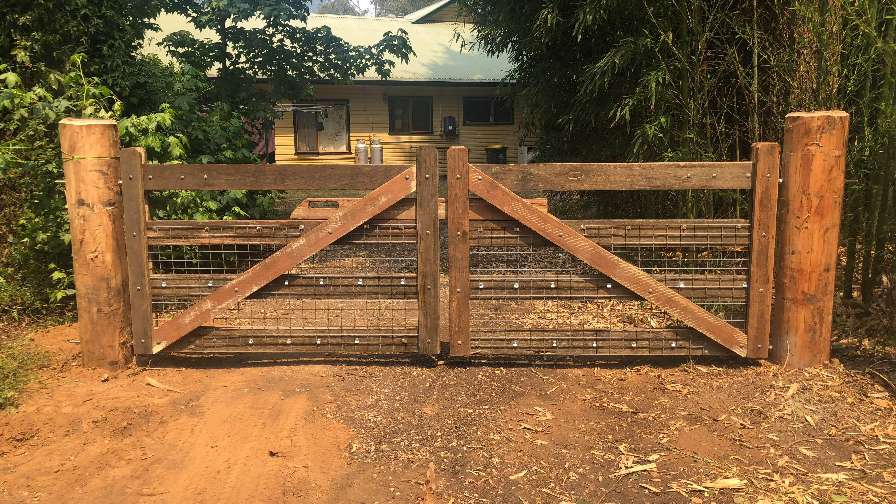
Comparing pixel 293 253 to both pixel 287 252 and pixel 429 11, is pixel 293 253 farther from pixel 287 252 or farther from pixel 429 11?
pixel 429 11

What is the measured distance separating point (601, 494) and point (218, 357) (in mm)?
3057

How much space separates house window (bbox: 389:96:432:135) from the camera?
21.0 m

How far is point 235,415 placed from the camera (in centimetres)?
417

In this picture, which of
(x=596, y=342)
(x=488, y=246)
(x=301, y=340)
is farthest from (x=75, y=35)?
(x=596, y=342)

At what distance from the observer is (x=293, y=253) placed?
4695mm

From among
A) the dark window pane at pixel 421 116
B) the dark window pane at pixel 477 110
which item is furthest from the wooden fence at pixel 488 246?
the dark window pane at pixel 477 110

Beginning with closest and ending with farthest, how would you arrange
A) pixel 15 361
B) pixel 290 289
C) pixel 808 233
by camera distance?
pixel 808 233, pixel 290 289, pixel 15 361

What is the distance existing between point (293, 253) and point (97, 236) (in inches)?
53.5

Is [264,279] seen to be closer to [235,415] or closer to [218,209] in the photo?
[235,415]

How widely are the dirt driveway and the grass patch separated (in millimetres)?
120

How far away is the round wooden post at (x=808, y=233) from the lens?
14.8 ft

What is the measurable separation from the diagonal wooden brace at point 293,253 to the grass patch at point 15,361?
88 cm

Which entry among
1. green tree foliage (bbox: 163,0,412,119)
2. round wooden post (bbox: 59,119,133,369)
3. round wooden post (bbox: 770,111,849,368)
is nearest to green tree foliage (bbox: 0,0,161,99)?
green tree foliage (bbox: 163,0,412,119)

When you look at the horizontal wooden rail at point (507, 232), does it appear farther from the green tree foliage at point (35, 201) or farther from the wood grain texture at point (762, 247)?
the green tree foliage at point (35, 201)
